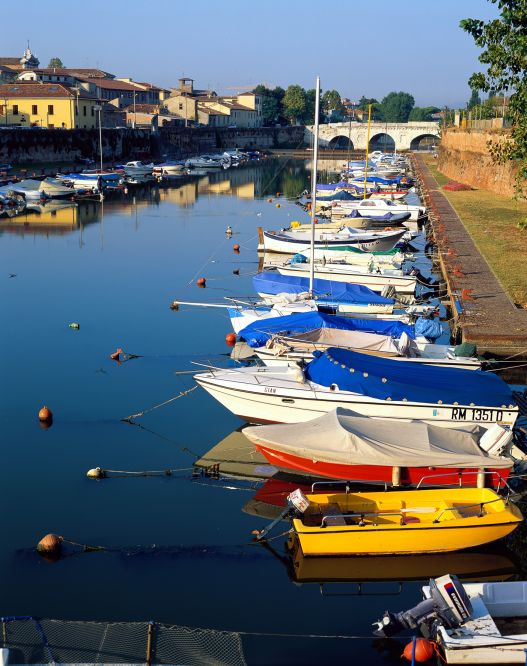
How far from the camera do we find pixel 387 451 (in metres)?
15.9

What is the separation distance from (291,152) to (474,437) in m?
129

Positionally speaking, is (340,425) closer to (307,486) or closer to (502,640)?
(307,486)

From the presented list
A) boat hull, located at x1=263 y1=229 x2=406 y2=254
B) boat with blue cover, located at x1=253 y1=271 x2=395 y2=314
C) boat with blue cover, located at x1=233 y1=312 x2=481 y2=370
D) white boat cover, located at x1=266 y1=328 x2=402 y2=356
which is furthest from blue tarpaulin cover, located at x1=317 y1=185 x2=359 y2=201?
white boat cover, located at x1=266 y1=328 x2=402 y2=356

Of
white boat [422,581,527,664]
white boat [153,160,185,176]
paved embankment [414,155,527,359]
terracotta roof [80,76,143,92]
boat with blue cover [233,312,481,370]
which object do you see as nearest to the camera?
white boat [422,581,527,664]

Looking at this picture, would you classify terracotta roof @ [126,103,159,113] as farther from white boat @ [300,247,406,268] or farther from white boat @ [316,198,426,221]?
white boat @ [300,247,406,268]

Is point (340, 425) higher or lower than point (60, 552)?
higher

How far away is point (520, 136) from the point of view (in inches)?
969

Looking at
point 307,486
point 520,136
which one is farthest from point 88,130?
point 307,486

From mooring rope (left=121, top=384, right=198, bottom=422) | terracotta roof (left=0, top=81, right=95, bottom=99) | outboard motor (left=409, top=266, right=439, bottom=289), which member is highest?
terracotta roof (left=0, top=81, right=95, bottom=99)

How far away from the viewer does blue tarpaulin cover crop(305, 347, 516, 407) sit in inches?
708

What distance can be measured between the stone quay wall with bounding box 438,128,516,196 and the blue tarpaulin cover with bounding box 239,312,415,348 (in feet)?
103

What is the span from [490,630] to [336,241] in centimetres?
2834

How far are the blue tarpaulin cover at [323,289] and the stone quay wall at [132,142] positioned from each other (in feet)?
192

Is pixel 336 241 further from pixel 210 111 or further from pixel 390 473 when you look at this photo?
pixel 210 111
